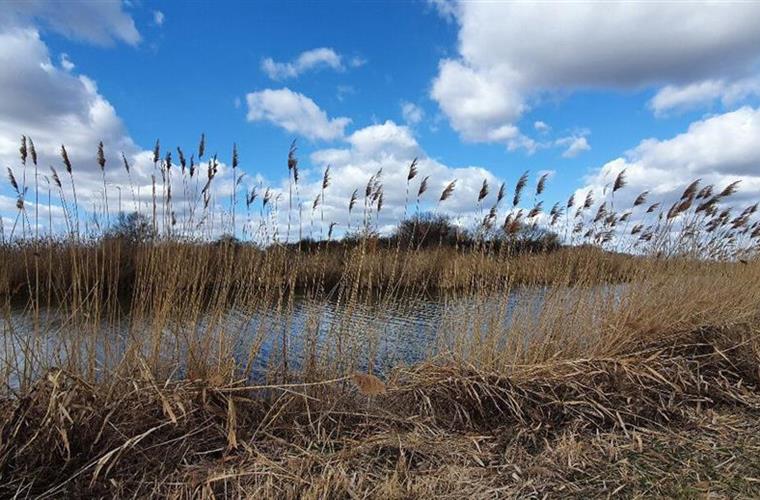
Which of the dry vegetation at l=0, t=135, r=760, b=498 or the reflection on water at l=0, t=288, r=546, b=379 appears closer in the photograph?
the dry vegetation at l=0, t=135, r=760, b=498

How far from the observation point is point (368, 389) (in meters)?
2.49

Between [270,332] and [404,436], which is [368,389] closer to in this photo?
[404,436]

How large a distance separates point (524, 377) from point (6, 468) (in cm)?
317

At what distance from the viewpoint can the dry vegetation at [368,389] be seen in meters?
2.47

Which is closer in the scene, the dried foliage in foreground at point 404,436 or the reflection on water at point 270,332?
the dried foliage in foreground at point 404,436

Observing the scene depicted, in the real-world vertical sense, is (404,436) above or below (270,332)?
below

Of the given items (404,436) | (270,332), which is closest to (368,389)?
(404,436)

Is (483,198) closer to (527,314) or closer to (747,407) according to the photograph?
(527,314)

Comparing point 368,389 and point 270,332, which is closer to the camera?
point 368,389

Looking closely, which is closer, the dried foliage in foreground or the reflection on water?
the dried foliage in foreground

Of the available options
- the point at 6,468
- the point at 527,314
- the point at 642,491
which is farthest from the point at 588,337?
the point at 6,468

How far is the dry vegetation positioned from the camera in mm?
2475

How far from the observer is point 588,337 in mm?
4672

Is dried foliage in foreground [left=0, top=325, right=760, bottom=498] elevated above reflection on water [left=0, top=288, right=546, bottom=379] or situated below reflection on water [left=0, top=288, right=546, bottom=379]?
below
